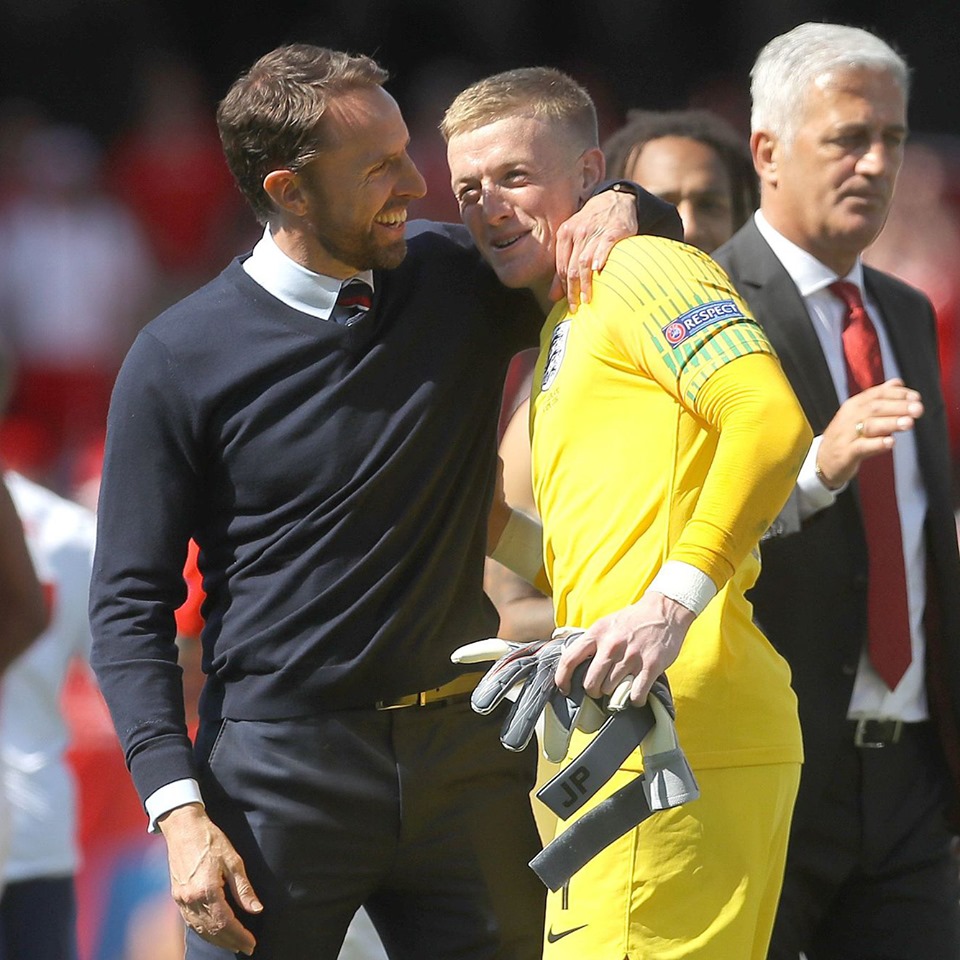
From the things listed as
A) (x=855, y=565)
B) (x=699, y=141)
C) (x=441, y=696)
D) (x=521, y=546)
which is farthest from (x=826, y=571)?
(x=699, y=141)

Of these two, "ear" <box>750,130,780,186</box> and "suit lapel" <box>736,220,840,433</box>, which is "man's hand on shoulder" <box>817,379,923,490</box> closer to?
"suit lapel" <box>736,220,840,433</box>

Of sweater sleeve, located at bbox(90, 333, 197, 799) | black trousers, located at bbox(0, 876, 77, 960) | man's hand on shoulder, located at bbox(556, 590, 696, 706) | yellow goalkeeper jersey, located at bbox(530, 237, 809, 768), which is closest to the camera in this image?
man's hand on shoulder, located at bbox(556, 590, 696, 706)

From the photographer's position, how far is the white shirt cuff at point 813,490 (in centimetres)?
338

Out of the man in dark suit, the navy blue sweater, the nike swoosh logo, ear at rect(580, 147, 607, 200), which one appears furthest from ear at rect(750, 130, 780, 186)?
the nike swoosh logo

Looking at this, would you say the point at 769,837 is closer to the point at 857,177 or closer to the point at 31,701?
the point at 857,177

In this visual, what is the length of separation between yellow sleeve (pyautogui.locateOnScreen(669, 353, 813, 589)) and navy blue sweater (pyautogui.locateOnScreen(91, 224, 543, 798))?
0.66m

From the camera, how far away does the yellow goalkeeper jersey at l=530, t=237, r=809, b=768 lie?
265 centimetres

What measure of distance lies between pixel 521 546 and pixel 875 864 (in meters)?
0.97

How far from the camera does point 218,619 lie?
3.15 metres

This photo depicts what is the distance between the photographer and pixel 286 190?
3.16m

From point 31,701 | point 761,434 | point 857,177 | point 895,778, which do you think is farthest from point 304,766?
point 31,701

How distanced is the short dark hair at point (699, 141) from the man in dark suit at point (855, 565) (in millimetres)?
798

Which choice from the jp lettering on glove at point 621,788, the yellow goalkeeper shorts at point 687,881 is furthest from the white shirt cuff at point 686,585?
the yellow goalkeeper shorts at point 687,881

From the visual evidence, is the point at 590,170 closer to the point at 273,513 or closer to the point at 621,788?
the point at 273,513
